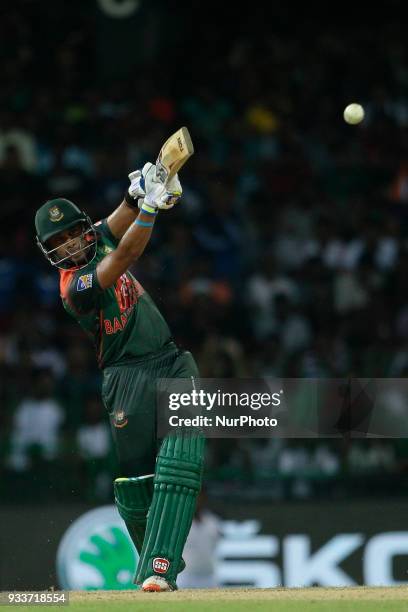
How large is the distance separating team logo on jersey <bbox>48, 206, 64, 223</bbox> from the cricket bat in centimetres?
56

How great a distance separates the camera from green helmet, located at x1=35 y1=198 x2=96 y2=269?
6633 mm

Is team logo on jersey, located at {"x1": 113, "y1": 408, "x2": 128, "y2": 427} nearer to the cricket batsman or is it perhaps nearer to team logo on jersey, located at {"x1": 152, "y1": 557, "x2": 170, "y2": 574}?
the cricket batsman

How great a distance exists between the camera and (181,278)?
11891mm

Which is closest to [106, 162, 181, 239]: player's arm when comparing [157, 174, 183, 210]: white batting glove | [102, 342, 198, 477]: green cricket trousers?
[157, 174, 183, 210]: white batting glove

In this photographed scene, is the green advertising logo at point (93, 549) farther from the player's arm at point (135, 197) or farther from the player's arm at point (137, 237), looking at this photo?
the player's arm at point (137, 237)

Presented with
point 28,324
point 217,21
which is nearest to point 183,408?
point 28,324

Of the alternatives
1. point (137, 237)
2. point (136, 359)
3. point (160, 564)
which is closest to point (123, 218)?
point (137, 237)

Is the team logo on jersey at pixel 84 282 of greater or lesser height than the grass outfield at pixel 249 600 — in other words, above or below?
above

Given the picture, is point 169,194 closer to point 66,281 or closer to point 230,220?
point 66,281

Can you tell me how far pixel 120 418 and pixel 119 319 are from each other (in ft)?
1.71

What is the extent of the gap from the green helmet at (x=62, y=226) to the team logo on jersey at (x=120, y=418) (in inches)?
31.2

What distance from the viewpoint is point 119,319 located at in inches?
265

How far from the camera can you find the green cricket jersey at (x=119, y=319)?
668 centimetres

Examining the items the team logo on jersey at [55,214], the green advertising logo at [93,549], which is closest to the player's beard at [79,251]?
the team logo on jersey at [55,214]
